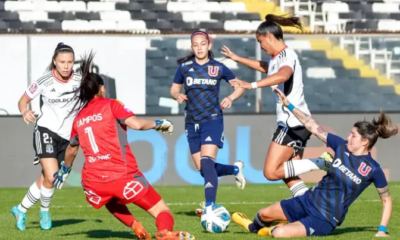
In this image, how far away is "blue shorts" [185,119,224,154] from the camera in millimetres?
10625

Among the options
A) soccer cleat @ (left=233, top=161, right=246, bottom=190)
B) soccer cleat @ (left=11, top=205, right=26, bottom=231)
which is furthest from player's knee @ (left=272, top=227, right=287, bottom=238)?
soccer cleat @ (left=11, top=205, right=26, bottom=231)

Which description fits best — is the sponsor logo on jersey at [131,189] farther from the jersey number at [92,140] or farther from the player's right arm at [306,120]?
the player's right arm at [306,120]

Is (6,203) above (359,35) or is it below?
below

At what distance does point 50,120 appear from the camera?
9953 mm

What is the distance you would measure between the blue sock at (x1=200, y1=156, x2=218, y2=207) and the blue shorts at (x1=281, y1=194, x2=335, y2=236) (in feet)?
4.94

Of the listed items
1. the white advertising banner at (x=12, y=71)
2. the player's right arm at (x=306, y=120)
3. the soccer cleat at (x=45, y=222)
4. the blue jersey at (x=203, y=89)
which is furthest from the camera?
the white advertising banner at (x=12, y=71)

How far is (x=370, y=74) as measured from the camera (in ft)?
55.3

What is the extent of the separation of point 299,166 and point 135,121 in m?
2.49

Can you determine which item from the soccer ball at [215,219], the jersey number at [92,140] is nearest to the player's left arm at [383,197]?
the soccer ball at [215,219]

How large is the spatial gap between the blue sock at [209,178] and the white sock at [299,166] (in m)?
0.89

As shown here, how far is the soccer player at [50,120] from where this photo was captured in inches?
381

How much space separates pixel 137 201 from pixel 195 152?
3.20 metres

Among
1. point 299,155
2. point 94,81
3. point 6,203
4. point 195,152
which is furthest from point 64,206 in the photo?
point 94,81

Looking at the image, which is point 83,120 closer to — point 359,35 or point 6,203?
point 6,203
